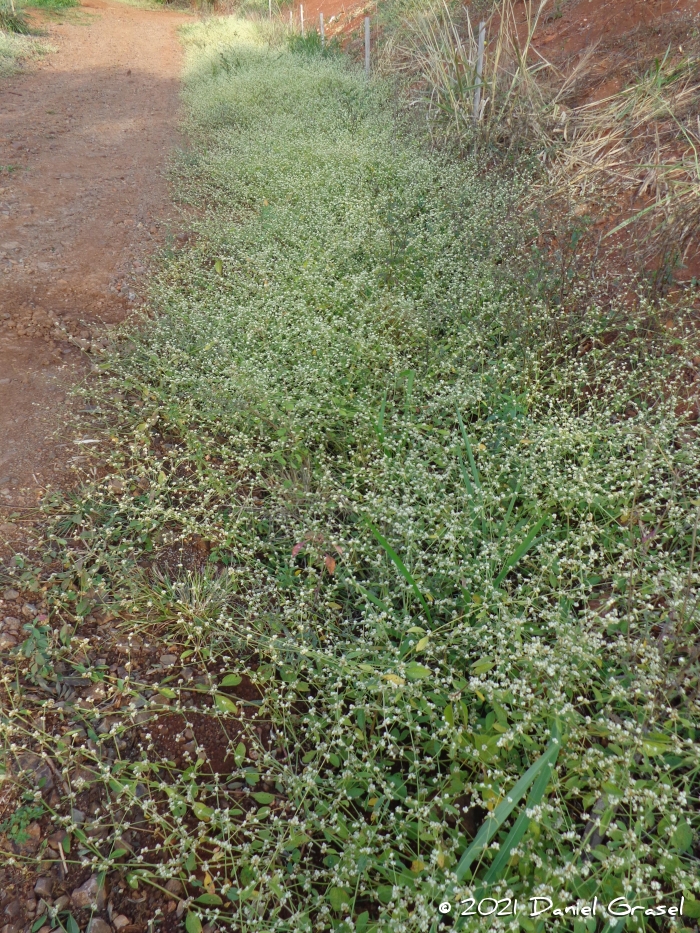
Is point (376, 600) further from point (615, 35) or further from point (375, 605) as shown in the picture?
point (615, 35)

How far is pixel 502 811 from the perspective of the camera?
1.47 meters

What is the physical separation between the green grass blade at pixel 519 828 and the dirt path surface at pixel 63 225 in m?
2.30

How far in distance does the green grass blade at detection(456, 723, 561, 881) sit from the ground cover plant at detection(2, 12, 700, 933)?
0.01 meters

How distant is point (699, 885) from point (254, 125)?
23.8 ft

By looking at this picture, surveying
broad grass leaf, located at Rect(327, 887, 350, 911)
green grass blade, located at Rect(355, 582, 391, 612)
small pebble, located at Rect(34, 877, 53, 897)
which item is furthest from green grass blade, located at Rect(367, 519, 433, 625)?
small pebble, located at Rect(34, 877, 53, 897)

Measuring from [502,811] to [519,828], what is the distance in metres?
0.05

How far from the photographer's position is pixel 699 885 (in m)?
1.29

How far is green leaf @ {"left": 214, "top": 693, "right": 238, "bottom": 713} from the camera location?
189 centimetres

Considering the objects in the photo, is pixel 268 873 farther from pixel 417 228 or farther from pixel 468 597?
pixel 417 228

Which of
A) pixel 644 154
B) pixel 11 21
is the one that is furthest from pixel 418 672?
pixel 11 21

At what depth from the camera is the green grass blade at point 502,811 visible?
1.42 meters

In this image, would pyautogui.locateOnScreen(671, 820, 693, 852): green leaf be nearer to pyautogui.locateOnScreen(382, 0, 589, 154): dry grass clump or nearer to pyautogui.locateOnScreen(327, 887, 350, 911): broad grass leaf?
pyautogui.locateOnScreen(327, 887, 350, 911): broad grass leaf

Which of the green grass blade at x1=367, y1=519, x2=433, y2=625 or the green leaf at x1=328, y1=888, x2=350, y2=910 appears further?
the green grass blade at x1=367, y1=519, x2=433, y2=625

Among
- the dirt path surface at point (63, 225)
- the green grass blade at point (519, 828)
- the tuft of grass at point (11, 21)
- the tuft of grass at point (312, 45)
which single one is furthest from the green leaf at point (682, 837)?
the tuft of grass at point (11, 21)
